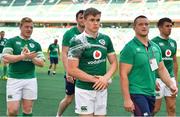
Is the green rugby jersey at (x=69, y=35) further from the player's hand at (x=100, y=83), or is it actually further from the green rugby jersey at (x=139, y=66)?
the player's hand at (x=100, y=83)

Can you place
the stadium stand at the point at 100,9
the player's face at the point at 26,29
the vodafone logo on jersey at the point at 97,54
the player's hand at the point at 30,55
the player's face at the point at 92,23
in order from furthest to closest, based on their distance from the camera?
the stadium stand at the point at 100,9, the player's face at the point at 26,29, the player's hand at the point at 30,55, the vodafone logo on jersey at the point at 97,54, the player's face at the point at 92,23

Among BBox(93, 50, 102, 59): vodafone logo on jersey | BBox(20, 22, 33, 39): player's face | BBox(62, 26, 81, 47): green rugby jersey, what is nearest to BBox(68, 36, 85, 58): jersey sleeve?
BBox(93, 50, 102, 59): vodafone logo on jersey

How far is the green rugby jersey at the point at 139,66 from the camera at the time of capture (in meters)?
5.98

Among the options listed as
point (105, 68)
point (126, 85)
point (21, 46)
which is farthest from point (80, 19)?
point (126, 85)

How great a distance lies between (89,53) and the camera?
5945 millimetres

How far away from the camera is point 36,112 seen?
33.1 feet

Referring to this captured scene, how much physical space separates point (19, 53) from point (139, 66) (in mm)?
2352

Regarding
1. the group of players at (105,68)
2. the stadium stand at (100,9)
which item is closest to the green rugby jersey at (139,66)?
the group of players at (105,68)

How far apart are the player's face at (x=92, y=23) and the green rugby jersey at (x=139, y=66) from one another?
50 cm

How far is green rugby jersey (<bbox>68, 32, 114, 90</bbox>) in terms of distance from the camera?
5.92 meters

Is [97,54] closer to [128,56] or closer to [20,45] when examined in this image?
[128,56]

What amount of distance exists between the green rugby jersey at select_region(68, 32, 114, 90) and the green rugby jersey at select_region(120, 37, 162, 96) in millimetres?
280

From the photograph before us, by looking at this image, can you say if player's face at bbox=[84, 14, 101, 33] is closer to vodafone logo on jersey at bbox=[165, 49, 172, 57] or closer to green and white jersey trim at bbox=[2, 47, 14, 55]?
green and white jersey trim at bbox=[2, 47, 14, 55]

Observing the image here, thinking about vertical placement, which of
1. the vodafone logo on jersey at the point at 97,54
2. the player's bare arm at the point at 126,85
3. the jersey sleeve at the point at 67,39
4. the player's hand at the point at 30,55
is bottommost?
the player's bare arm at the point at 126,85
